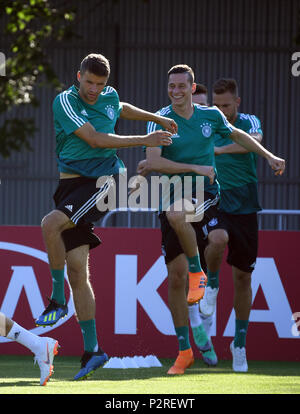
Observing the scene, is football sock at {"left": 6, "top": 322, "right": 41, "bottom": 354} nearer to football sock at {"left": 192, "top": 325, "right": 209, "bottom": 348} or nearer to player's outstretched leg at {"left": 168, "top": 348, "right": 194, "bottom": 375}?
player's outstretched leg at {"left": 168, "top": 348, "right": 194, "bottom": 375}

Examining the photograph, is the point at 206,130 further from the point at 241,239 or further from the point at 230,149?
the point at 241,239

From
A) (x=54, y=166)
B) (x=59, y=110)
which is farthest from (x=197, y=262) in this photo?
(x=54, y=166)

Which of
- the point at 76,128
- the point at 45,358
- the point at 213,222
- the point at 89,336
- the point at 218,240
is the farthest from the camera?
the point at 213,222

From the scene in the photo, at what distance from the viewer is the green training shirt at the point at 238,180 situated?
30.1 feet

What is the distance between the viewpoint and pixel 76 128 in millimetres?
7020

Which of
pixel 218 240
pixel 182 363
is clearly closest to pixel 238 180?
pixel 218 240

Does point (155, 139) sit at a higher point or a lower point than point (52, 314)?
higher

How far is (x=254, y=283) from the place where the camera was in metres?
10.1

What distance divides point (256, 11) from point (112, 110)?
51.0 feet

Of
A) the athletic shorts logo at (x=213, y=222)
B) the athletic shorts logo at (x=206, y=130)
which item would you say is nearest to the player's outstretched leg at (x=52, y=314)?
the athletic shorts logo at (x=206, y=130)

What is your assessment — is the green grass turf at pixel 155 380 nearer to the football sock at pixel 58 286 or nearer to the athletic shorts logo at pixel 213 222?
the football sock at pixel 58 286

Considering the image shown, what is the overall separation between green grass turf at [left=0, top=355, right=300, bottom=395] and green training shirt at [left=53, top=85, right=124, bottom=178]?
155cm

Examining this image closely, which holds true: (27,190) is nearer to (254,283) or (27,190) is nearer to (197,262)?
(254,283)

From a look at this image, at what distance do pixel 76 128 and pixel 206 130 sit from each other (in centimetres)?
143
